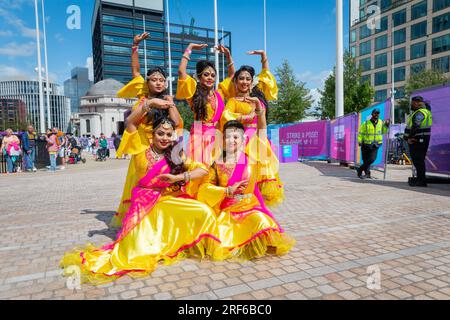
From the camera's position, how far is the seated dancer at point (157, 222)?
299cm

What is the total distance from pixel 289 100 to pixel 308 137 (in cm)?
1075

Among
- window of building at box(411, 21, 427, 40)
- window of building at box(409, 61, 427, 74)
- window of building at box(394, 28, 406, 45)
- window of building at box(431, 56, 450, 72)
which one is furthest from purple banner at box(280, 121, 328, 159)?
window of building at box(394, 28, 406, 45)

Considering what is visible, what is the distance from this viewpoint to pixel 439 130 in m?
7.96

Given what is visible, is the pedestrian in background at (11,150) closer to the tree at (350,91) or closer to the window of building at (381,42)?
the tree at (350,91)

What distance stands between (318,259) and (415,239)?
1473mm

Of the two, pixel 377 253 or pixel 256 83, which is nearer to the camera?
pixel 377 253

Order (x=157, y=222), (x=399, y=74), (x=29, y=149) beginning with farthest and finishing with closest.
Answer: (x=399, y=74) < (x=29, y=149) < (x=157, y=222)

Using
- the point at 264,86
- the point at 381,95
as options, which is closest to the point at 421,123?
the point at 264,86

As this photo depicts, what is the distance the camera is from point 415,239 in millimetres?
3865

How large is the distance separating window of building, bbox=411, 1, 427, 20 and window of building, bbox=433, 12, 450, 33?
90.8 inches

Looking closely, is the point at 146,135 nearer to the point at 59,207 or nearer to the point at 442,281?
the point at 442,281

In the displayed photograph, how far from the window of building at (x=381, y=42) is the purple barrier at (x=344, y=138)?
4476cm

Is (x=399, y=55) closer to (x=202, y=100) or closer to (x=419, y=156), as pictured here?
(x=419, y=156)

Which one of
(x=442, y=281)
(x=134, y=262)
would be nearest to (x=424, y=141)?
(x=442, y=281)
